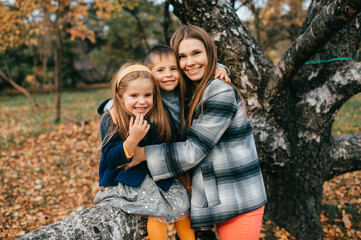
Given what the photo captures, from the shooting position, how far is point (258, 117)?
275 centimetres

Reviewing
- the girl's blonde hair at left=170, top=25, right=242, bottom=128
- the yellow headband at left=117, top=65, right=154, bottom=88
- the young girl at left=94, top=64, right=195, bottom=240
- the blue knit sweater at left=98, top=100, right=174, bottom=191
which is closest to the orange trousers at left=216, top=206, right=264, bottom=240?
the young girl at left=94, top=64, right=195, bottom=240

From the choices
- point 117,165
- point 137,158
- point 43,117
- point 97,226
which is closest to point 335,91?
point 137,158

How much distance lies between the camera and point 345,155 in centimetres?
312

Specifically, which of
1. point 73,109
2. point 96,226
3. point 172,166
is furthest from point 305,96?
point 73,109

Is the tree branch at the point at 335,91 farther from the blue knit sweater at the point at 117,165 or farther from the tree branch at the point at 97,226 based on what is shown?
the tree branch at the point at 97,226

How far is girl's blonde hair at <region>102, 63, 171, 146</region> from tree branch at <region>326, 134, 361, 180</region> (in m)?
2.19

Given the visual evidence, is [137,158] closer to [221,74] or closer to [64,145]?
[221,74]

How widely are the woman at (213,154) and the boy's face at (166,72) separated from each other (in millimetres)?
115

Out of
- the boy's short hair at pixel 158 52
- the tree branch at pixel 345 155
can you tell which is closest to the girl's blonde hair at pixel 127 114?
the boy's short hair at pixel 158 52

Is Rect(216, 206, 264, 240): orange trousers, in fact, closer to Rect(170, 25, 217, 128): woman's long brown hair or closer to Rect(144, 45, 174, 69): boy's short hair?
Rect(170, 25, 217, 128): woman's long brown hair

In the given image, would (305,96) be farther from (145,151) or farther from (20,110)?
(20,110)

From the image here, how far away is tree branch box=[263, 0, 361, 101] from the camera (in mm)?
1729

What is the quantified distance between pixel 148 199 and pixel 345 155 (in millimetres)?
2506

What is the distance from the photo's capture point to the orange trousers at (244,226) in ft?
6.55
